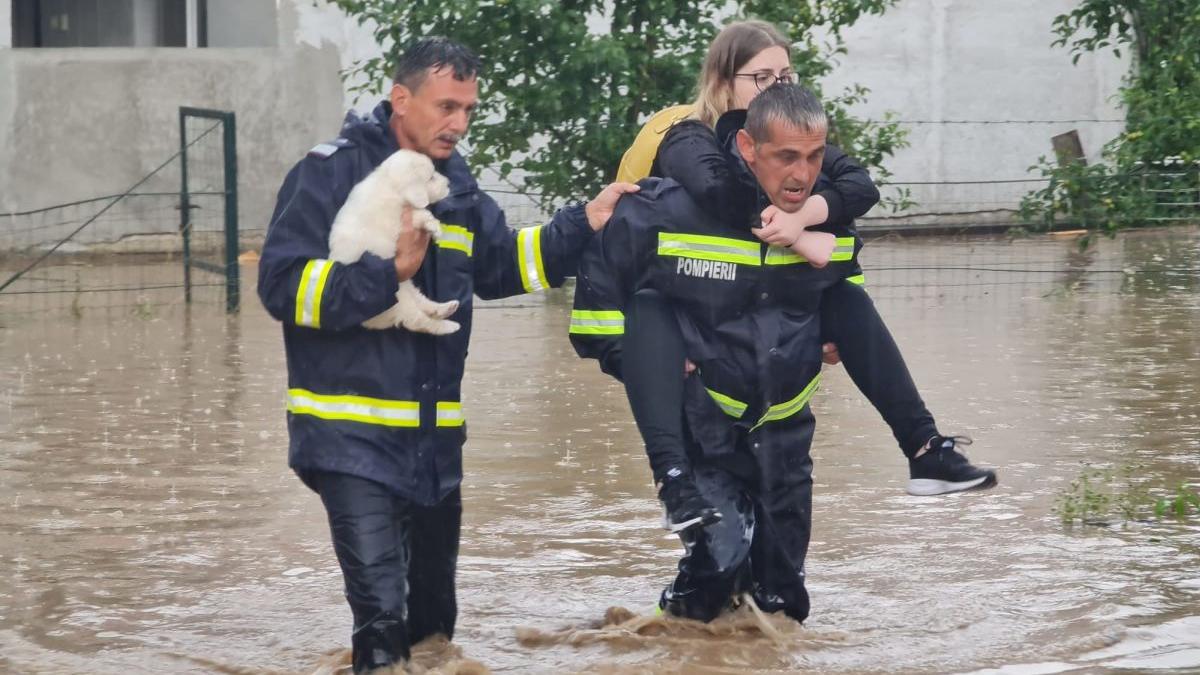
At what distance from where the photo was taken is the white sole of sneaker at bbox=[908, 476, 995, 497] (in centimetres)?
504

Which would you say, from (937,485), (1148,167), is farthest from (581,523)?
(1148,167)

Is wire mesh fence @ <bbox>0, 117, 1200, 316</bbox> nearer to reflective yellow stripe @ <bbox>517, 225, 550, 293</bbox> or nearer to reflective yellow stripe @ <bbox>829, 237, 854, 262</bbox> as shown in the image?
reflective yellow stripe @ <bbox>517, 225, 550, 293</bbox>

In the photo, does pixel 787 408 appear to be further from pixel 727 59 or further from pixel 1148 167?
pixel 1148 167

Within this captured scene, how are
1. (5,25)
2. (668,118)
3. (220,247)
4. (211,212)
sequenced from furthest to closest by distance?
(5,25) → (211,212) → (220,247) → (668,118)

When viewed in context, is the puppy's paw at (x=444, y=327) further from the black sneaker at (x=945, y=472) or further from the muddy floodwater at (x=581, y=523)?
the black sneaker at (x=945, y=472)

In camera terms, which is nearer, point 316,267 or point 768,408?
point 316,267

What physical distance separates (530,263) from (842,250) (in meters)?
0.84

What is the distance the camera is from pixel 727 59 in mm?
5207

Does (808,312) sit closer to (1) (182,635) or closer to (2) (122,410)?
(1) (182,635)

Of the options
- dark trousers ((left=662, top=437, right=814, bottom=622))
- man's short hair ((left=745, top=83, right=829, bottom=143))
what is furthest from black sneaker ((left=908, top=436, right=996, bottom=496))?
man's short hair ((left=745, top=83, right=829, bottom=143))

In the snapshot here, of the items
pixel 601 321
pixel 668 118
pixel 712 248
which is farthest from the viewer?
pixel 668 118

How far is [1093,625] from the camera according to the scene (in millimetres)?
5434

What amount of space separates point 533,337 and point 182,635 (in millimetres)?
7133

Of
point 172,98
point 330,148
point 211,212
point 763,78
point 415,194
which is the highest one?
point 172,98
